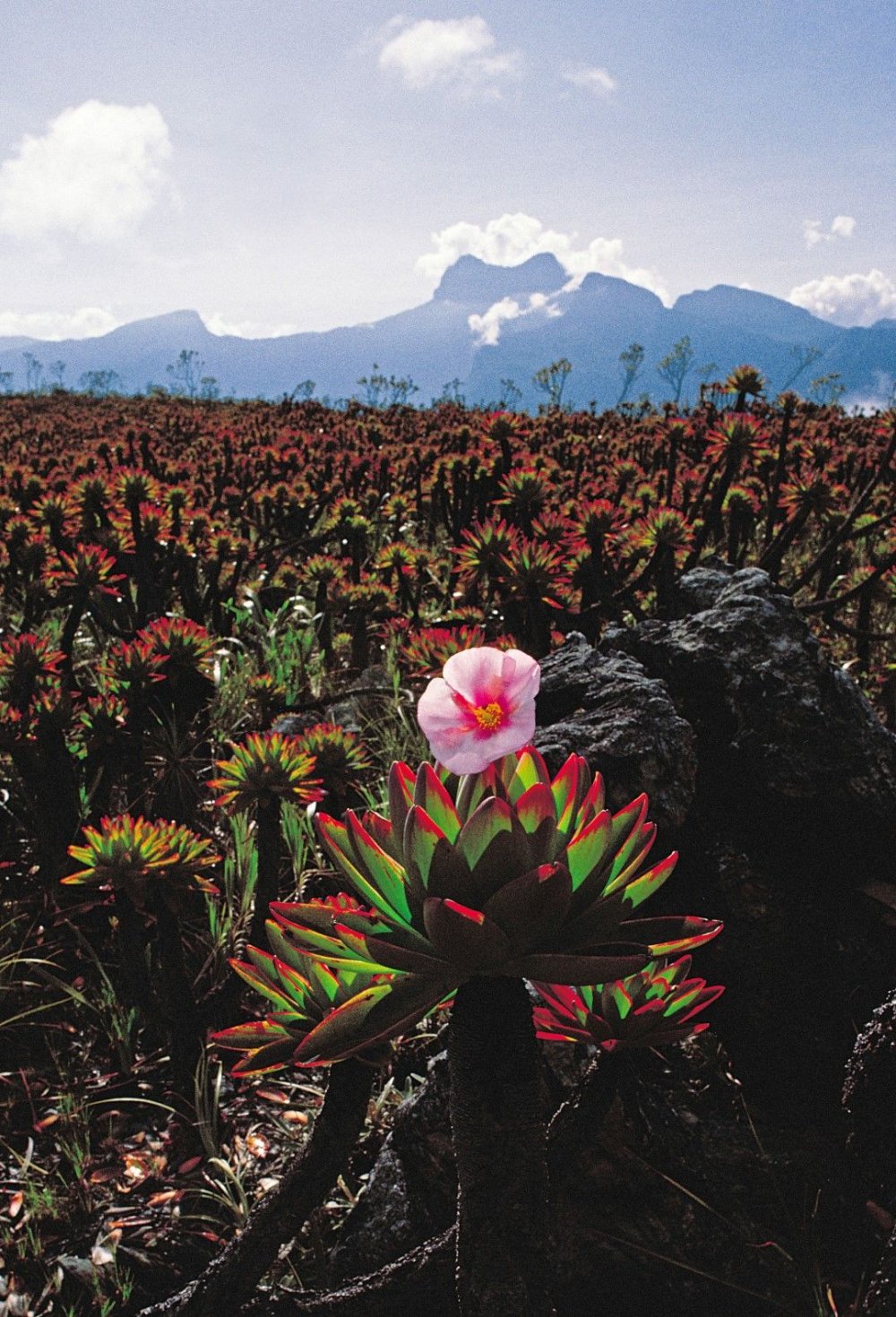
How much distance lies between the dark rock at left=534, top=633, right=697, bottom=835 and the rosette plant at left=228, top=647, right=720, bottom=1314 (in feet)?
3.26

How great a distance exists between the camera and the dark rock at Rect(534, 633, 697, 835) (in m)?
1.96

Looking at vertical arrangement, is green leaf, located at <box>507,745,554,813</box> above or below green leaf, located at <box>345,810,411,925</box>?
above

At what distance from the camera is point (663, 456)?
755 cm

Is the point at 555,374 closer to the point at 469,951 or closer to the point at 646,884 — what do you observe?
the point at 646,884

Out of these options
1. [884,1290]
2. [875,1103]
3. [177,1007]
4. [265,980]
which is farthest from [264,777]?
[884,1290]

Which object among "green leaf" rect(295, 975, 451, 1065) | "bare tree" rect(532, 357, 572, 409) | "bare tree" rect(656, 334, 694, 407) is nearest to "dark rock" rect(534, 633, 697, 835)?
"green leaf" rect(295, 975, 451, 1065)

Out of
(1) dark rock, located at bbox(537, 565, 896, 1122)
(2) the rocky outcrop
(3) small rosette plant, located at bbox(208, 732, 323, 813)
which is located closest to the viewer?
(2) the rocky outcrop

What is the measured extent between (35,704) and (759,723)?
224cm

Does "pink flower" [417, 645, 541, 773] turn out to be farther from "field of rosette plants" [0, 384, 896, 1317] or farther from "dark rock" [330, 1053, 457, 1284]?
"dark rock" [330, 1053, 457, 1284]

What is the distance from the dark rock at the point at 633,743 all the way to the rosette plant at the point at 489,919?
0.99 m

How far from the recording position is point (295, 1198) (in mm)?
1185

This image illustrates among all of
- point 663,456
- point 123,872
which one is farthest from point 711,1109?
point 663,456

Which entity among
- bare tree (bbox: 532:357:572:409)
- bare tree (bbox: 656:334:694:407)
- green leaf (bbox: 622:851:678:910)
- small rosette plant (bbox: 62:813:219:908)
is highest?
bare tree (bbox: 656:334:694:407)

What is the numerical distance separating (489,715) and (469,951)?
247 millimetres
